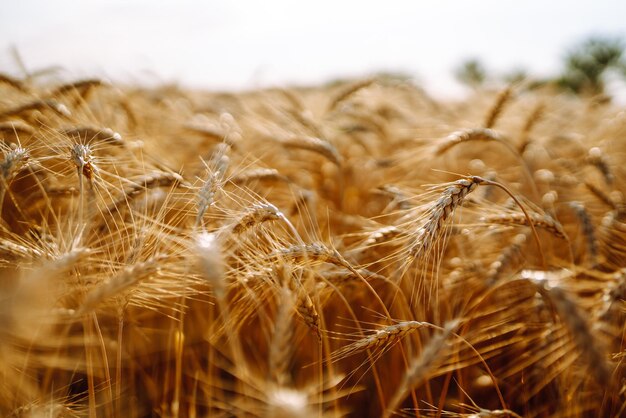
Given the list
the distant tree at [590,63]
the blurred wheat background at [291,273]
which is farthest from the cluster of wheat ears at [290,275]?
the distant tree at [590,63]

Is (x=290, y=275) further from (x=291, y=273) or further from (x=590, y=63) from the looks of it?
(x=590, y=63)

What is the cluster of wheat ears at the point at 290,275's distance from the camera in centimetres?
109

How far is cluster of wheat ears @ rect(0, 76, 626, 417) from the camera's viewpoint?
1093mm

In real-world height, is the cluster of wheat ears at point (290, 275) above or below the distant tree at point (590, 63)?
below

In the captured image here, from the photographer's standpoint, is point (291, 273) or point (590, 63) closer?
point (291, 273)

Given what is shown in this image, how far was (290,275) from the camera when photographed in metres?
1.14

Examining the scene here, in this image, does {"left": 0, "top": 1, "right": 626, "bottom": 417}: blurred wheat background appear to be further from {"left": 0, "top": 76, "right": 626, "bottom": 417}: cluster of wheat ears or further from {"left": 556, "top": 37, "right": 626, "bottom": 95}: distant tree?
{"left": 556, "top": 37, "right": 626, "bottom": 95}: distant tree

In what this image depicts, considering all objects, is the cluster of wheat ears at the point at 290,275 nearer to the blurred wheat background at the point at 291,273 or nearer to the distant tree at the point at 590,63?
the blurred wheat background at the point at 291,273

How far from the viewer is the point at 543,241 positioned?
81.9 inches

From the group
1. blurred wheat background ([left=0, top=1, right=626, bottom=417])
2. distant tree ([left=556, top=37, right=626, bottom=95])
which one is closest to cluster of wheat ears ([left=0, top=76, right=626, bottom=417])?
blurred wheat background ([left=0, top=1, right=626, bottom=417])

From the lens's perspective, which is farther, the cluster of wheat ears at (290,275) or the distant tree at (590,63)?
the distant tree at (590,63)

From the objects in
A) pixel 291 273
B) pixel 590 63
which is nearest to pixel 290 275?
pixel 291 273

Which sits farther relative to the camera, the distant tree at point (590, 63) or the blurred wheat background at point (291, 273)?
the distant tree at point (590, 63)

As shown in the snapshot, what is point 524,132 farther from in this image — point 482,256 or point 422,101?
point 422,101
